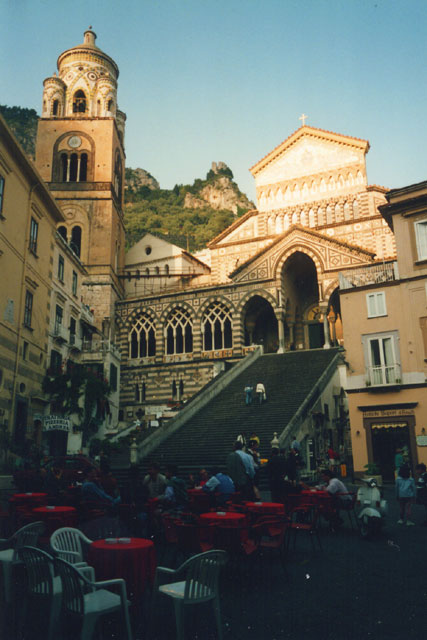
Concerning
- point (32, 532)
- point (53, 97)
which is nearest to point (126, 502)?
point (32, 532)

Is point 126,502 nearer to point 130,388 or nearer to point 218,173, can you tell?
point 130,388

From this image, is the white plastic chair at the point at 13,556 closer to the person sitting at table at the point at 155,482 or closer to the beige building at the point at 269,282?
the person sitting at table at the point at 155,482

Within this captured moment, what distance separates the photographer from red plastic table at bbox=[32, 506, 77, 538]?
7559 millimetres

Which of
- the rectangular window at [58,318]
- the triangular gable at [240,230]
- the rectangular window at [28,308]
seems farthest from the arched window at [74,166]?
the rectangular window at [28,308]

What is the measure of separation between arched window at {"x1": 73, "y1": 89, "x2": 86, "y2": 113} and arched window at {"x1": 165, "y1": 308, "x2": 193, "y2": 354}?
2119cm

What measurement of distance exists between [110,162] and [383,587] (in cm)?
4083

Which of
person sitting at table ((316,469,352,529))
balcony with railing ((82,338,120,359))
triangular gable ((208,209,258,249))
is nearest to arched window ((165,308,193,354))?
balcony with railing ((82,338,120,359))

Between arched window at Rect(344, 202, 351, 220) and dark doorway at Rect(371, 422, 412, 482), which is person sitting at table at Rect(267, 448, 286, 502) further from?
arched window at Rect(344, 202, 351, 220)

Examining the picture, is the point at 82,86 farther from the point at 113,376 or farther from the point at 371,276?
the point at 371,276

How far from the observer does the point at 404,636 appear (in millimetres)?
4902

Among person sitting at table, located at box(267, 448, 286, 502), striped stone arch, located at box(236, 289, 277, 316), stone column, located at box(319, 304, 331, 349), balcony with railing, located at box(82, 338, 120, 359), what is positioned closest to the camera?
person sitting at table, located at box(267, 448, 286, 502)

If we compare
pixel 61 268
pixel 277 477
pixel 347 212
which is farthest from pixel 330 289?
pixel 277 477

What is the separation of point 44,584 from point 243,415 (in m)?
17.7

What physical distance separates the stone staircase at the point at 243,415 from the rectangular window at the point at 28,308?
799cm
